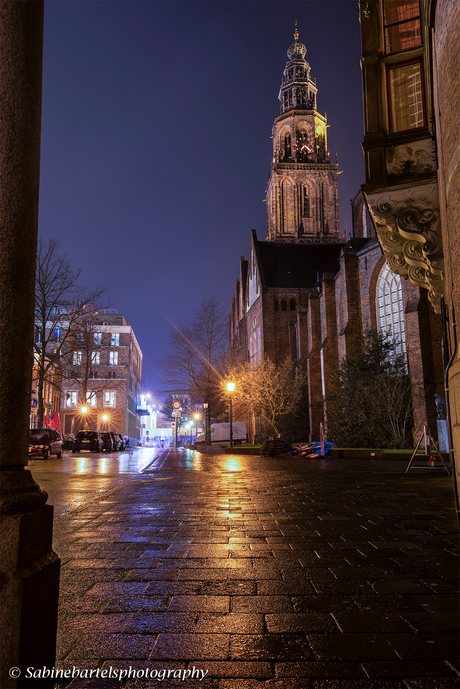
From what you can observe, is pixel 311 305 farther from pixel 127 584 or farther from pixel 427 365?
pixel 127 584

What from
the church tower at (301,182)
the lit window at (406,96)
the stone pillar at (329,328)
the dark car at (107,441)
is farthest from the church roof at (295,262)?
the lit window at (406,96)

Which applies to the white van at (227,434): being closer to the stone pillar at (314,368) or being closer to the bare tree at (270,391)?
the bare tree at (270,391)

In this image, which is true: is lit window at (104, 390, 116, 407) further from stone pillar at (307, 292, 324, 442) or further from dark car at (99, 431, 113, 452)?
stone pillar at (307, 292, 324, 442)

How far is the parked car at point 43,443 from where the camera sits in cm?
2328

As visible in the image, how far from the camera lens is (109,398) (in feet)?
224

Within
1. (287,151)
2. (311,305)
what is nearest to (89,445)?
(311,305)

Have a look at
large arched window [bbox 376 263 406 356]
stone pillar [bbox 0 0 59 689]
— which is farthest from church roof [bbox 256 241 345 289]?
stone pillar [bbox 0 0 59 689]

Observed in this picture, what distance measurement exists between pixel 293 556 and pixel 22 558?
115 inches

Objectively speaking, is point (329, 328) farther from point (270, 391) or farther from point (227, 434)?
point (227, 434)

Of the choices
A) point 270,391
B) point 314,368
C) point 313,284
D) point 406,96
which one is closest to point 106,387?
point 313,284

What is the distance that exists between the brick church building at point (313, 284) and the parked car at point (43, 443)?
1540cm

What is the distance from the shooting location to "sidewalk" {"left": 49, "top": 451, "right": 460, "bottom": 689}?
2.25 meters

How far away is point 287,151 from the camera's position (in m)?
69.1

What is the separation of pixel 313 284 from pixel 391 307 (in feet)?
69.1
